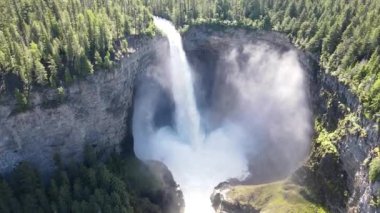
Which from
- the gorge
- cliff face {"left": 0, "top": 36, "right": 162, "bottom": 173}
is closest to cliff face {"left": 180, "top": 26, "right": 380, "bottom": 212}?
the gorge

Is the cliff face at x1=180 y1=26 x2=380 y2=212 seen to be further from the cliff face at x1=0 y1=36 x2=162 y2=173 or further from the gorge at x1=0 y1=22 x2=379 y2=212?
the cliff face at x1=0 y1=36 x2=162 y2=173

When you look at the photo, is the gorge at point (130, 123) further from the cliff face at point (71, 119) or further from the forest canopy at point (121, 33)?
the forest canopy at point (121, 33)

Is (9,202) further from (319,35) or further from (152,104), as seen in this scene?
(319,35)

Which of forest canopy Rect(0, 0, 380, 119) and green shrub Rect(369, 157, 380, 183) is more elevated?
forest canopy Rect(0, 0, 380, 119)

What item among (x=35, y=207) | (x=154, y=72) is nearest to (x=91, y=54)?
(x=154, y=72)

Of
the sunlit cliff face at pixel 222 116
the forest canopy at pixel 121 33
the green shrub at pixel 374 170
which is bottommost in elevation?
the sunlit cliff face at pixel 222 116

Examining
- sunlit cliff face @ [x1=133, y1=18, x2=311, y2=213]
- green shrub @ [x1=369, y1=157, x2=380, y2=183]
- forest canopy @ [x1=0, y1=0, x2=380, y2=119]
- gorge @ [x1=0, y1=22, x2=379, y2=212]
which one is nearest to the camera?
green shrub @ [x1=369, y1=157, x2=380, y2=183]

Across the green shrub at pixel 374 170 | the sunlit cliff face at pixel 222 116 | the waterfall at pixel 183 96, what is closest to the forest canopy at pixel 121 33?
the sunlit cliff face at pixel 222 116
